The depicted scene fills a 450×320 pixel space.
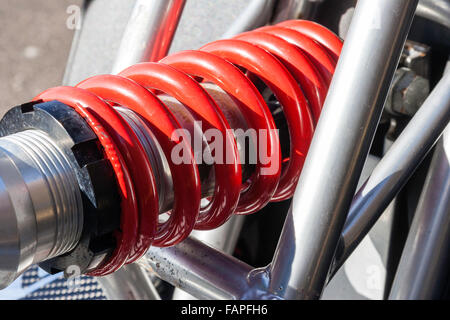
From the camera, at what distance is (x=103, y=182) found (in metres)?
0.31

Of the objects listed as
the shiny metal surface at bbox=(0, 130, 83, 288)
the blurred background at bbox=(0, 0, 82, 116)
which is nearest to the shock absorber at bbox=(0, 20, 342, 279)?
the shiny metal surface at bbox=(0, 130, 83, 288)

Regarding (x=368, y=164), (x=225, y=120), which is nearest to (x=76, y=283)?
(x=368, y=164)

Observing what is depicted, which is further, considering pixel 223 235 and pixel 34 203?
pixel 223 235

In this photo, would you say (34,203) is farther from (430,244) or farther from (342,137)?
(430,244)

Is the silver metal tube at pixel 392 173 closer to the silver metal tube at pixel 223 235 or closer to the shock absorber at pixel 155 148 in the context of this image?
the shock absorber at pixel 155 148

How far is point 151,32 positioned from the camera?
0.52m

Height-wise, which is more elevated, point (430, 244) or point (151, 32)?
point (151, 32)

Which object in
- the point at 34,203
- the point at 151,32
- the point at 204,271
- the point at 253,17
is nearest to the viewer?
the point at 34,203

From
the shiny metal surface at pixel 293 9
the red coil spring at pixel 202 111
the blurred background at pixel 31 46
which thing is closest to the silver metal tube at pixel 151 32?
the red coil spring at pixel 202 111

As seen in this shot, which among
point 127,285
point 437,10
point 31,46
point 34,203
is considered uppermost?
point 437,10

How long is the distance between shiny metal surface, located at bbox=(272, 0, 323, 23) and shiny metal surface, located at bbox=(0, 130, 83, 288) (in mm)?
413

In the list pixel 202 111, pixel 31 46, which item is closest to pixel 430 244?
pixel 202 111

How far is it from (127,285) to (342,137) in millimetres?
342
